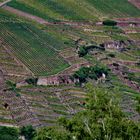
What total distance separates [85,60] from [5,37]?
1245 cm

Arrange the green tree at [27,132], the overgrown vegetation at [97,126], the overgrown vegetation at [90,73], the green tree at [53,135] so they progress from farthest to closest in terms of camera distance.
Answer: the overgrown vegetation at [90,73], the green tree at [27,132], the overgrown vegetation at [97,126], the green tree at [53,135]

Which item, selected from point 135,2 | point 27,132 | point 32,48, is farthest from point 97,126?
point 135,2

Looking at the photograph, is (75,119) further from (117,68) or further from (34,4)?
(34,4)

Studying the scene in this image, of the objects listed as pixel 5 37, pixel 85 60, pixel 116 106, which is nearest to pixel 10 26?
pixel 5 37

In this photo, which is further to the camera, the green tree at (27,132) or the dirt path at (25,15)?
the dirt path at (25,15)

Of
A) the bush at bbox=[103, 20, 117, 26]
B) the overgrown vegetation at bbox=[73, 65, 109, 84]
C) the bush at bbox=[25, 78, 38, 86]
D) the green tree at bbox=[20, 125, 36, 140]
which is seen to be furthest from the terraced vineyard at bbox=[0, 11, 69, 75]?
the green tree at bbox=[20, 125, 36, 140]

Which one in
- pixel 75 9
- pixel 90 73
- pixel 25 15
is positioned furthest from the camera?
pixel 75 9

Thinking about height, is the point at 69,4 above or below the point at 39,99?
above

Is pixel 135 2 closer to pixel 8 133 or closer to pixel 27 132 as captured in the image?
pixel 27 132

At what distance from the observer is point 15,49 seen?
83750 mm

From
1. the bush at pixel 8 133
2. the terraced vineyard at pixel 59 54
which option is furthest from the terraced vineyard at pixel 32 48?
the bush at pixel 8 133

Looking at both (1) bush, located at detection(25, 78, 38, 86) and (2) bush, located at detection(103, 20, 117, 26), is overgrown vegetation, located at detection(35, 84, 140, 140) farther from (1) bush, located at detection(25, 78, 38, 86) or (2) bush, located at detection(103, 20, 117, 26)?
(2) bush, located at detection(103, 20, 117, 26)

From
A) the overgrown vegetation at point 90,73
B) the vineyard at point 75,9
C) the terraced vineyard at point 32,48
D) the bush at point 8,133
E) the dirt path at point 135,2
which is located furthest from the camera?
the dirt path at point 135,2

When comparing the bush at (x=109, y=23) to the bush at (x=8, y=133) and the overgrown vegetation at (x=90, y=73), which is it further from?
the bush at (x=8, y=133)
